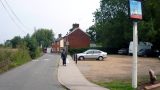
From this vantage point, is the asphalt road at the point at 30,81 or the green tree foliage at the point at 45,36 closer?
the asphalt road at the point at 30,81

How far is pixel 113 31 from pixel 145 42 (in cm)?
1200

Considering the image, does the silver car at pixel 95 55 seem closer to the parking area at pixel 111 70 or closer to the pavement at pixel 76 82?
the parking area at pixel 111 70

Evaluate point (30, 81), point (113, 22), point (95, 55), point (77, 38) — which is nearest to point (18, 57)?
point (95, 55)

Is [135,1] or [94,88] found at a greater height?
[135,1]

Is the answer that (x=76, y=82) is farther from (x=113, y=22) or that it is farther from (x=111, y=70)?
(x=113, y=22)

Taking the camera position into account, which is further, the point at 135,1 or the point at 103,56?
the point at 103,56

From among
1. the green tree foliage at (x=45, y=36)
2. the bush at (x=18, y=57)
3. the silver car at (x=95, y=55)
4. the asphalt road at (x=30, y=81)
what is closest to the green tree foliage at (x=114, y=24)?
the silver car at (x=95, y=55)

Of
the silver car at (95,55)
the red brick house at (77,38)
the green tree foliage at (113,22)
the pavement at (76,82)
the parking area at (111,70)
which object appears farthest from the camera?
the red brick house at (77,38)

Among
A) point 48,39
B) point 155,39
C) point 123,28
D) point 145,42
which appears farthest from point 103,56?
point 48,39

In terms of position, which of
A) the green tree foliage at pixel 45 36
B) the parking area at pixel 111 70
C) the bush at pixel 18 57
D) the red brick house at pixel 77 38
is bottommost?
the parking area at pixel 111 70

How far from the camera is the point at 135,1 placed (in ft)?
61.3

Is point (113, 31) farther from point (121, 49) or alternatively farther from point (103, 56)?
point (103, 56)

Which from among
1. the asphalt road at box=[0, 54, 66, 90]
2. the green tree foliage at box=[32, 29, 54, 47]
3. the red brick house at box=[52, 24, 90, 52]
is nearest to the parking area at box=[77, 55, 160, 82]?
the asphalt road at box=[0, 54, 66, 90]

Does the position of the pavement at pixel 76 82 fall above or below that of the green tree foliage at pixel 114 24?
below
